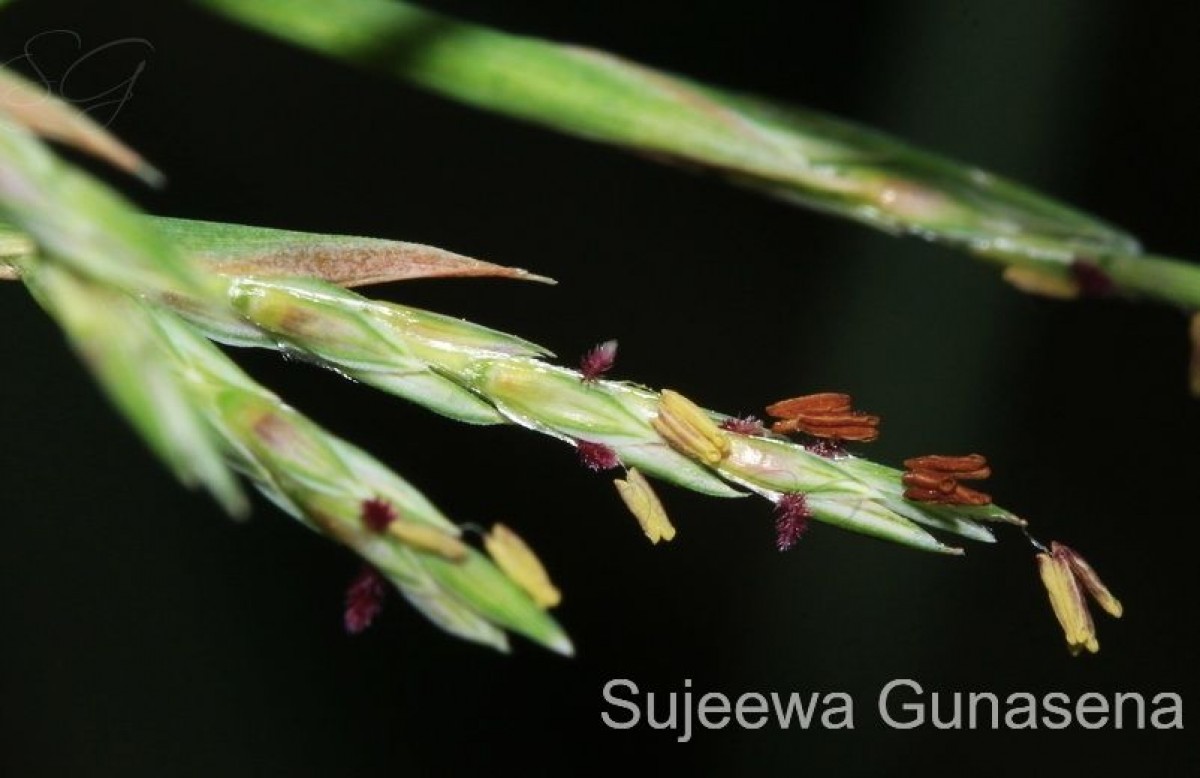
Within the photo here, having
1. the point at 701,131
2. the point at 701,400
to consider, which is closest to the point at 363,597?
the point at 701,131

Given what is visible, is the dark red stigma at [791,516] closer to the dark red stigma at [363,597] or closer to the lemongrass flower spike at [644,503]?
the lemongrass flower spike at [644,503]

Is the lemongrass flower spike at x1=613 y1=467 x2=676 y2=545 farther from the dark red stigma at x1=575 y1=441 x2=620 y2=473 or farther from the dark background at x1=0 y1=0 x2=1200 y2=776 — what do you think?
the dark background at x1=0 y1=0 x2=1200 y2=776

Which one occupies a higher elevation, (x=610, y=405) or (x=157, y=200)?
(x=157, y=200)

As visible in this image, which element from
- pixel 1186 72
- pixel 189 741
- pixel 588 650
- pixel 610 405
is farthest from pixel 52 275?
pixel 1186 72

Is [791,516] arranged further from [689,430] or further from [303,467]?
[303,467]

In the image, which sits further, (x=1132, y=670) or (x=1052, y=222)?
(x=1132, y=670)

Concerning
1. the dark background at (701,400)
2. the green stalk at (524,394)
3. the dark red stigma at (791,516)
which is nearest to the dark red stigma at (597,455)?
the green stalk at (524,394)

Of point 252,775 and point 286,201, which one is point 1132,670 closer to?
point 252,775
